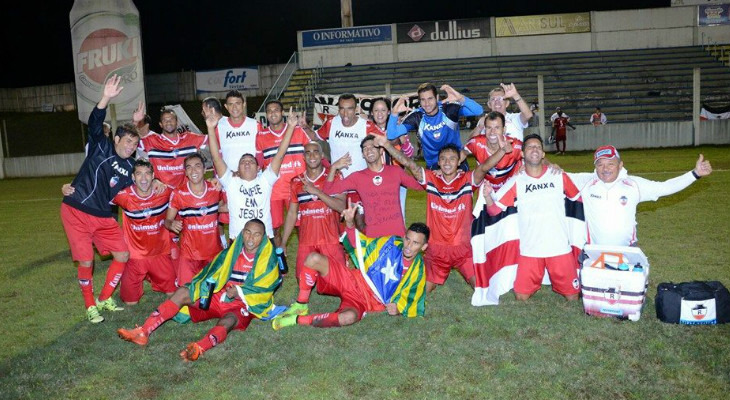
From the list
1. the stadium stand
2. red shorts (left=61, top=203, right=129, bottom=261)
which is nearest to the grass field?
red shorts (left=61, top=203, right=129, bottom=261)

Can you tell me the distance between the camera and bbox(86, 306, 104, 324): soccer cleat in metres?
6.55

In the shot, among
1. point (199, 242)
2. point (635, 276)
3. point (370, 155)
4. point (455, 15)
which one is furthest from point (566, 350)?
point (455, 15)

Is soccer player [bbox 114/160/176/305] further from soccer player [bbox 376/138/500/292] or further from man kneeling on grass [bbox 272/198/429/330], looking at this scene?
soccer player [bbox 376/138/500/292]

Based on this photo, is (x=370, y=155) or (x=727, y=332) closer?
(x=727, y=332)

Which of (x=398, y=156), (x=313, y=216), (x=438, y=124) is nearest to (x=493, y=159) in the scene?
(x=398, y=156)

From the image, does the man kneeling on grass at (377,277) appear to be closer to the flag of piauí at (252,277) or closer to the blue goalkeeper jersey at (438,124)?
the flag of piauí at (252,277)

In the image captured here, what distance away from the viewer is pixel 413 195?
1491 cm

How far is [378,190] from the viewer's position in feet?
24.1

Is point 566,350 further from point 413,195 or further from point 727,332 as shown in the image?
point 413,195

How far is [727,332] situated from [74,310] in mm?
6695

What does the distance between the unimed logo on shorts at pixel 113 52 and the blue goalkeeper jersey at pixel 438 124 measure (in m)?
19.7

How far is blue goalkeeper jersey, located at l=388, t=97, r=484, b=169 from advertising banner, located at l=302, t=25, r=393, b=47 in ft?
88.9

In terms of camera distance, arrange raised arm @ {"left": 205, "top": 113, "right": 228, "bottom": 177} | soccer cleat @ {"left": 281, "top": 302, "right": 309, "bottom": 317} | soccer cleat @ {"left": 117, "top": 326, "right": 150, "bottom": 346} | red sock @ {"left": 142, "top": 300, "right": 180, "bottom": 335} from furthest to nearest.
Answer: raised arm @ {"left": 205, "top": 113, "right": 228, "bottom": 177} → soccer cleat @ {"left": 281, "top": 302, "right": 309, "bottom": 317} → red sock @ {"left": 142, "top": 300, "right": 180, "bottom": 335} → soccer cleat @ {"left": 117, "top": 326, "right": 150, "bottom": 346}

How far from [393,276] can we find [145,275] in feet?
10.2
